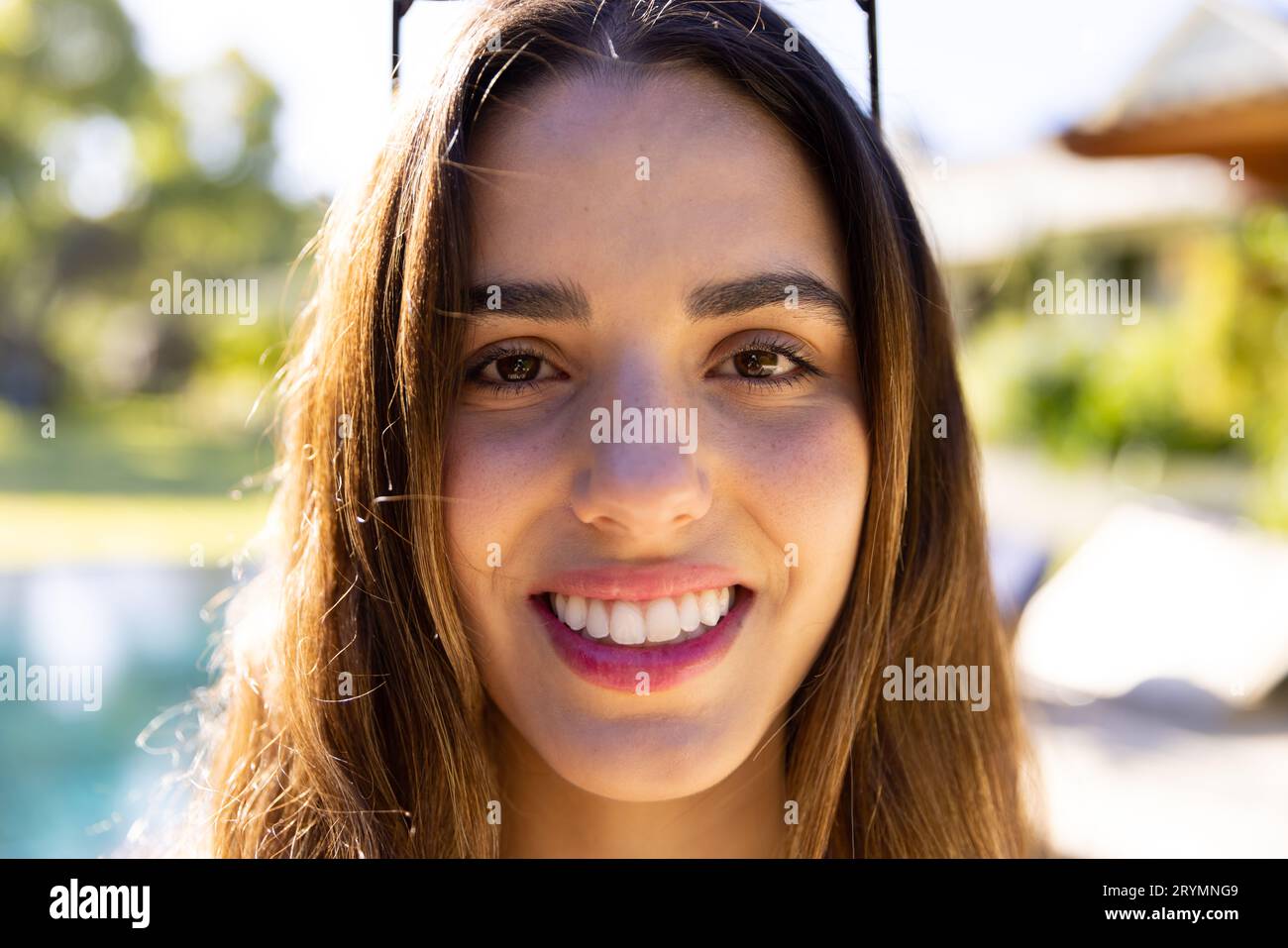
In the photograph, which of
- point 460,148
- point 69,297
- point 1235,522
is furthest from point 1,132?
point 460,148

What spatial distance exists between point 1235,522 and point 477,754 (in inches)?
292

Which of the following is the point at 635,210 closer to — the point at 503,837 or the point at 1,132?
the point at 503,837

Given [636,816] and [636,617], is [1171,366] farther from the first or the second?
[636,617]

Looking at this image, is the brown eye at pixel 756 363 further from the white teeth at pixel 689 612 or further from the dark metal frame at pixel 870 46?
the dark metal frame at pixel 870 46

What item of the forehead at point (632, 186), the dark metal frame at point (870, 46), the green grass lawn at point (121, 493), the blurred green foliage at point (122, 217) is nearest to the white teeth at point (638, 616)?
the forehead at point (632, 186)

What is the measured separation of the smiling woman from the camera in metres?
1.38

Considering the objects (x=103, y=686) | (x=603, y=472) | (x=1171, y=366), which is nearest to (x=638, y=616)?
(x=603, y=472)

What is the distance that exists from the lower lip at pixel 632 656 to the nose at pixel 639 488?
6.0 inches

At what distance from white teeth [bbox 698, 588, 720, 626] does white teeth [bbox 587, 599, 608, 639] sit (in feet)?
0.44

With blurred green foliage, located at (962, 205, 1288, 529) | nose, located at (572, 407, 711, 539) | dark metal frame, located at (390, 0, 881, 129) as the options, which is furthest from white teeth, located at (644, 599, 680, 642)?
blurred green foliage, located at (962, 205, 1288, 529)

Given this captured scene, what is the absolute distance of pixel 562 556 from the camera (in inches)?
54.5

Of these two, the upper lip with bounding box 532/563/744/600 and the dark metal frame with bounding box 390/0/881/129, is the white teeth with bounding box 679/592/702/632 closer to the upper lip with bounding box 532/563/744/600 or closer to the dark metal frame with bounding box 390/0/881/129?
the upper lip with bounding box 532/563/744/600

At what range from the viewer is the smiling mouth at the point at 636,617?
4.58 feet
